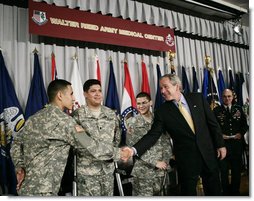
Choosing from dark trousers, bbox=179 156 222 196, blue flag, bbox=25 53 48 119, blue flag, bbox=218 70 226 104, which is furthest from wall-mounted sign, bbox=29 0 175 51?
dark trousers, bbox=179 156 222 196

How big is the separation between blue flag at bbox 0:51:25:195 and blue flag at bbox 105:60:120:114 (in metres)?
0.55

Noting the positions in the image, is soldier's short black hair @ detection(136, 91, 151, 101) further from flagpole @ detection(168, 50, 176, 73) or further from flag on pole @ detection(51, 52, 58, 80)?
flag on pole @ detection(51, 52, 58, 80)

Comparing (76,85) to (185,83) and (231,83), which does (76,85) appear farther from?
(231,83)

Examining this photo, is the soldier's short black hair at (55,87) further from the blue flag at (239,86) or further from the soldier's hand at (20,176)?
the blue flag at (239,86)

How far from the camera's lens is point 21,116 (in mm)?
1646

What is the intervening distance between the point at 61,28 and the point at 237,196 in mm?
1465

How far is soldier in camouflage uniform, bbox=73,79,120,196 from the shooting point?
1693 mm

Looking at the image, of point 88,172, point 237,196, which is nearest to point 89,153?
point 88,172

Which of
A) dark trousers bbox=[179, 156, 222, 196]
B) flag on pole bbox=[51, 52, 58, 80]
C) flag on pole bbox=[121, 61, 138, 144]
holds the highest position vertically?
flag on pole bbox=[51, 52, 58, 80]

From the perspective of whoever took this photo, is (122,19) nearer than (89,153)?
No

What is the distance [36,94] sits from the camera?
5.55 ft

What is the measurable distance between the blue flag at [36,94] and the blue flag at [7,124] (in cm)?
6

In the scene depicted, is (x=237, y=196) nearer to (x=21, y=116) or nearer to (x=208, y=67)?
(x=208, y=67)

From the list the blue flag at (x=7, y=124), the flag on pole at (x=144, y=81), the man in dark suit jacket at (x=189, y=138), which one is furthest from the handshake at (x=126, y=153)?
the blue flag at (x=7, y=124)
